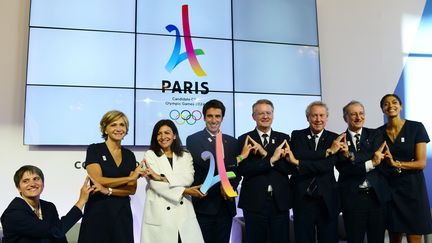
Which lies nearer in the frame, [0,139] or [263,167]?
[263,167]

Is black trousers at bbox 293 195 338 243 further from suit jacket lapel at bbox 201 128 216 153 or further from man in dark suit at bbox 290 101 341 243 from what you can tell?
suit jacket lapel at bbox 201 128 216 153

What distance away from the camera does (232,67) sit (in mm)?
4711

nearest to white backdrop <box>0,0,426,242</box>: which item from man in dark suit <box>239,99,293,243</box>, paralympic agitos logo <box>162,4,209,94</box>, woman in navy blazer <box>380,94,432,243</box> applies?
paralympic agitos logo <box>162,4,209,94</box>

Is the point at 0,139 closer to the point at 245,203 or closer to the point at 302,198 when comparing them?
the point at 245,203

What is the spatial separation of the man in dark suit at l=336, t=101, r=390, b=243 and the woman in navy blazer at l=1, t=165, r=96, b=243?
193cm

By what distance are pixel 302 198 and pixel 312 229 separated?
0.25m

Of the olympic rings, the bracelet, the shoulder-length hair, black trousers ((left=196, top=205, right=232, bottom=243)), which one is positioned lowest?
black trousers ((left=196, top=205, right=232, bottom=243))

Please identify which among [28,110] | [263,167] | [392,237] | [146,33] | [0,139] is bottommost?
[392,237]

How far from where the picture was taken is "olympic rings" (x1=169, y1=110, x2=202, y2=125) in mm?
4480

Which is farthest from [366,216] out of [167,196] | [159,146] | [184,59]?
[184,59]

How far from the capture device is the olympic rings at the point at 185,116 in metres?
4.48

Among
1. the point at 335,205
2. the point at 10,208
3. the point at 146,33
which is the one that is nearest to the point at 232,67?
the point at 146,33

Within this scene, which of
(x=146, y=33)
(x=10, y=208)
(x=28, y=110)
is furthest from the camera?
(x=146, y=33)

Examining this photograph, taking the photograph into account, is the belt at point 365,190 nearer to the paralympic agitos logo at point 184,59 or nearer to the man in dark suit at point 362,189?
the man in dark suit at point 362,189
